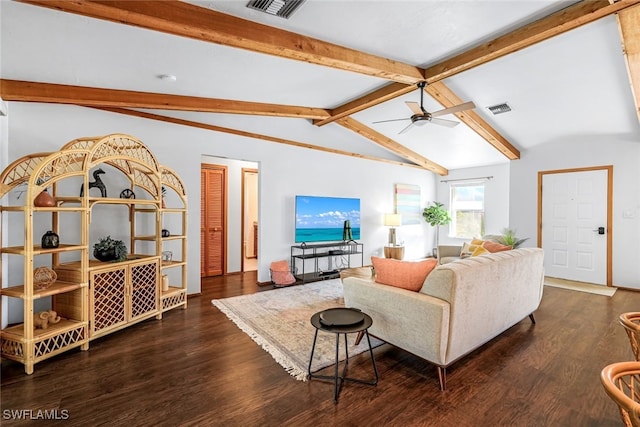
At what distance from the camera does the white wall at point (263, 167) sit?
3451 millimetres

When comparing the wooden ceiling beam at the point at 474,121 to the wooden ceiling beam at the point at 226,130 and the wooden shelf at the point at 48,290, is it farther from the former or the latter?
the wooden shelf at the point at 48,290

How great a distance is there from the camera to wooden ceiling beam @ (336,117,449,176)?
576 centimetres

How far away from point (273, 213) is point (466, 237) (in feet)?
17.7

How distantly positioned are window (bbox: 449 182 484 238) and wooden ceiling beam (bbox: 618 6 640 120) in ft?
14.0

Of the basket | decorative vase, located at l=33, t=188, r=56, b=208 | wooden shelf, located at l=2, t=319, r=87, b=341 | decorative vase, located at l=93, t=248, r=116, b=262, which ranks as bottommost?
wooden shelf, located at l=2, t=319, r=87, b=341

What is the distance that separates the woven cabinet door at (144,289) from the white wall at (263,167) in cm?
93

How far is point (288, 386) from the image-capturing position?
7.48 ft

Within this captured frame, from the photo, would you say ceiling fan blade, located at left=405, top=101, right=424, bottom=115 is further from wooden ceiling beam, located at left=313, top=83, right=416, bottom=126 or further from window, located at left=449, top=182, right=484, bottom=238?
window, located at left=449, top=182, right=484, bottom=238

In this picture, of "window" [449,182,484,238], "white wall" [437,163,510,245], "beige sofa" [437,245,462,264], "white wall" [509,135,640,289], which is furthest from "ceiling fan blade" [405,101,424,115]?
"window" [449,182,484,238]

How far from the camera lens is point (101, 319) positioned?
2979mm

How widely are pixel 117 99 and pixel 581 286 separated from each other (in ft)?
25.0

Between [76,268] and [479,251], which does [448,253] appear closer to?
[479,251]

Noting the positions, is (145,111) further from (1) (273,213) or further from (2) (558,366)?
(2) (558,366)

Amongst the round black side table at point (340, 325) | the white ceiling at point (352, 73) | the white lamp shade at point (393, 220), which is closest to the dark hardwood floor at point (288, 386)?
the round black side table at point (340, 325)
